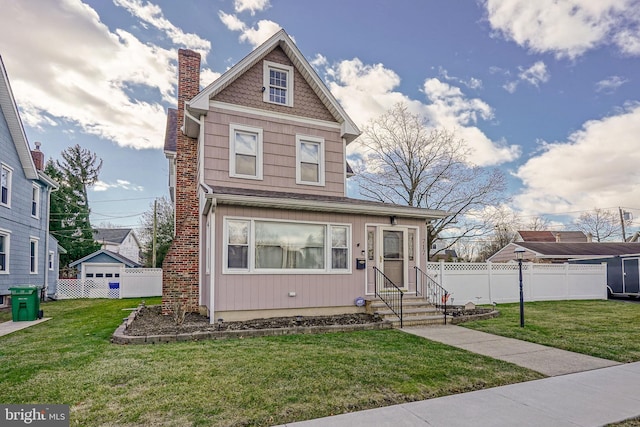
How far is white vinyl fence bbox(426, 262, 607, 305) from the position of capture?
14273mm

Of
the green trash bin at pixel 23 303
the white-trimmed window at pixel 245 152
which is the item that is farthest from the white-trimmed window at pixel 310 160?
the green trash bin at pixel 23 303

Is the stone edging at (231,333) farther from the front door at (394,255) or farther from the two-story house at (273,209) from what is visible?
the front door at (394,255)

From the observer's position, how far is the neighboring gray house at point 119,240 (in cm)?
3512

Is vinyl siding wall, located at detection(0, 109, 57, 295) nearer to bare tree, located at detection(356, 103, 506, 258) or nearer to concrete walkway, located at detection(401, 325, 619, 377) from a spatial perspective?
concrete walkway, located at detection(401, 325, 619, 377)

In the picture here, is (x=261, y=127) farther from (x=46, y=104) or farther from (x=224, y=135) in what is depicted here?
(x=46, y=104)

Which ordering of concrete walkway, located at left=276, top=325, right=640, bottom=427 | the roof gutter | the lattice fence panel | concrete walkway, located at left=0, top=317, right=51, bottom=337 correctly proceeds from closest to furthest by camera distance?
concrete walkway, located at left=276, top=325, right=640, bottom=427 < the roof gutter < concrete walkway, located at left=0, top=317, right=51, bottom=337 < the lattice fence panel

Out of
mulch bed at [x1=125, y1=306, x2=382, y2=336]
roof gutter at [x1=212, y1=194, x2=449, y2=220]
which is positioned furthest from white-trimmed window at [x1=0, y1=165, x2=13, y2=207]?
roof gutter at [x1=212, y1=194, x2=449, y2=220]

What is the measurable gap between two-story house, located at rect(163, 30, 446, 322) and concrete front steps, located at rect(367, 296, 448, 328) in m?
0.41

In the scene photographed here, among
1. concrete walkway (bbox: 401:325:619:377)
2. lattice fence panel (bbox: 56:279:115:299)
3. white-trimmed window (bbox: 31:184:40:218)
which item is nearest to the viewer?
concrete walkway (bbox: 401:325:619:377)

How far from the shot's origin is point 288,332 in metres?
7.69

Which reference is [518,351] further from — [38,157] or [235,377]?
[38,157]

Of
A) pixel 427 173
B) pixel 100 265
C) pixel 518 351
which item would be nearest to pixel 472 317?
pixel 518 351

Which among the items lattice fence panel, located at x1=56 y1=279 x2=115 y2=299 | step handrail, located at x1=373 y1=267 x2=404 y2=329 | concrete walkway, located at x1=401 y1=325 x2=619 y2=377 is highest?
step handrail, located at x1=373 y1=267 x2=404 y2=329

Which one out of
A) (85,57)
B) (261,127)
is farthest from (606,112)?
(85,57)
